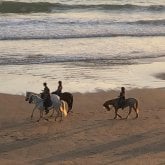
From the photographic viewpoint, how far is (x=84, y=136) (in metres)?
17.6

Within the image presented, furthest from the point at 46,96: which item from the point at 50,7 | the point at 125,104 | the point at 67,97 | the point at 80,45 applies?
the point at 50,7

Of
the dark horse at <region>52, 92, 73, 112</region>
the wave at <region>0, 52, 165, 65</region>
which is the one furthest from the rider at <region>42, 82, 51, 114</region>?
the wave at <region>0, 52, 165, 65</region>

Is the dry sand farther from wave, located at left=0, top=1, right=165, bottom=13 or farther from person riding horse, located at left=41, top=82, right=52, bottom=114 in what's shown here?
wave, located at left=0, top=1, right=165, bottom=13

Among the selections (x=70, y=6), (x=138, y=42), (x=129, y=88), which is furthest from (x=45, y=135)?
(x=70, y=6)

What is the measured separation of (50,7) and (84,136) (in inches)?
1082

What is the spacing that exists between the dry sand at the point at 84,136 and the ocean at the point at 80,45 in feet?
6.57

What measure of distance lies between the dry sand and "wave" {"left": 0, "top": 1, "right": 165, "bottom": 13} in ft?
73.2

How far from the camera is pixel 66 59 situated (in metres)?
27.0

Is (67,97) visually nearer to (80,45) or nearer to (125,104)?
(125,104)

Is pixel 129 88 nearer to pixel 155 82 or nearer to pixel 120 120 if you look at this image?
pixel 155 82

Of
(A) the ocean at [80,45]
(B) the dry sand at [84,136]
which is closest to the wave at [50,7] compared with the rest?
(A) the ocean at [80,45]

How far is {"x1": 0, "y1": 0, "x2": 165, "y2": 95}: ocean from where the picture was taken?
23547 mm

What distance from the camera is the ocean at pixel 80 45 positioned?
927 inches

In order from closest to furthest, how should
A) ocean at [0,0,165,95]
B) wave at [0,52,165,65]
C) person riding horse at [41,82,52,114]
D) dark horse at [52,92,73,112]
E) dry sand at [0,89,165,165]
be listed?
dry sand at [0,89,165,165] → person riding horse at [41,82,52,114] → dark horse at [52,92,73,112] → ocean at [0,0,165,95] → wave at [0,52,165,65]
